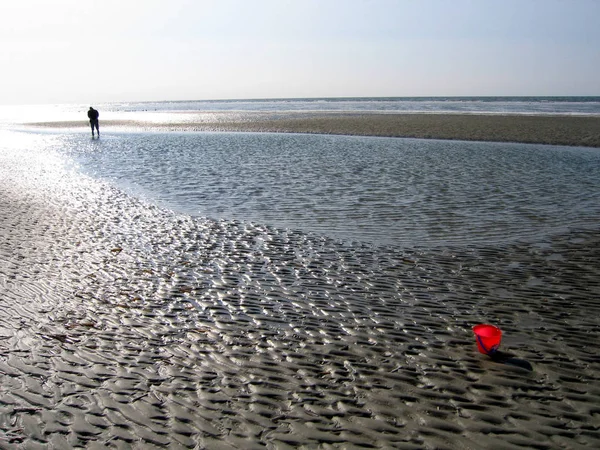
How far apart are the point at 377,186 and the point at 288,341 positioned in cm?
1088

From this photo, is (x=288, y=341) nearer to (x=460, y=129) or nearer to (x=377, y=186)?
(x=377, y=186)

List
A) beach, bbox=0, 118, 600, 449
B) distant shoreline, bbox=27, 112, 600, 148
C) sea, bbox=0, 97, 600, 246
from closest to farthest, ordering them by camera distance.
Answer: beach, bbox=0, 118, 600, 449 < sea, bbox=0, 97, 600, 246 < distant shoreline, bbox=27, 112, 600, 148

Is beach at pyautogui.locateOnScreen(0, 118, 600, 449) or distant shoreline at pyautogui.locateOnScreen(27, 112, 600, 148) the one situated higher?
distant shoreline at pyautogui.locateOnScreen(27, 112, 600, 148)

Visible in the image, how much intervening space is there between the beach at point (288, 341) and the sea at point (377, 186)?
3.68 ft

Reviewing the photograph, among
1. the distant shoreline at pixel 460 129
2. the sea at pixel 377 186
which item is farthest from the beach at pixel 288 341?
the distant shoreline at pixel 460 129

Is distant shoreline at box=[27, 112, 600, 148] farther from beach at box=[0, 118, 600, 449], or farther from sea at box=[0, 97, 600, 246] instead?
beach at box=[0, 118, 600, 449]

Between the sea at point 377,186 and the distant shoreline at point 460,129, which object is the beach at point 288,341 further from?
the distant shoreline at point 460,129

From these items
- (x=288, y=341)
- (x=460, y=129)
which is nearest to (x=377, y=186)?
(x=288, y=341)

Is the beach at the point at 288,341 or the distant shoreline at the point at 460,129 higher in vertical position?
the distant shoreline at the point at 460,129

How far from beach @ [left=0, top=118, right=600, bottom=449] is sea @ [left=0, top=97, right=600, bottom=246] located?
112cm

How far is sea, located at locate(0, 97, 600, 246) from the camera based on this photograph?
12.2 metres

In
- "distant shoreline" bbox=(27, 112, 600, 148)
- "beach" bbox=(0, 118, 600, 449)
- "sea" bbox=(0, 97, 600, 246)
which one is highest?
"distant shoreline" bbox=(27, 112, 600, 148)

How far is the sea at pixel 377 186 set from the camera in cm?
1224

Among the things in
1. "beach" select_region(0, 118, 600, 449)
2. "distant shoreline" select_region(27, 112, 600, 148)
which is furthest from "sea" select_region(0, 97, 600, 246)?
"distant shoreline" select_region(27, 112, 600, 148)
